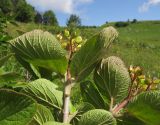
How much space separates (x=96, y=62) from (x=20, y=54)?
0.50ft

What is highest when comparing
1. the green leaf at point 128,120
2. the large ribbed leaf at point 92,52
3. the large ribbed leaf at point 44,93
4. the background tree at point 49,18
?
the large ribbed leaf at point 92,52

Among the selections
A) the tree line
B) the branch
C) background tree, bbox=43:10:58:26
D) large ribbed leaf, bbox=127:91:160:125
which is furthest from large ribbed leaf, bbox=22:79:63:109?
background tree, bbox=43:10:58:26

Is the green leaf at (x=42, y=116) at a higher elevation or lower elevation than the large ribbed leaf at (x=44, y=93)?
lower

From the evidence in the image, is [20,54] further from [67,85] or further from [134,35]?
[134,35]

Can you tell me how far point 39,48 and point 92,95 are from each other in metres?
0.21

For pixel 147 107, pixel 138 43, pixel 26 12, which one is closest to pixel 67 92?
pixel 147 107

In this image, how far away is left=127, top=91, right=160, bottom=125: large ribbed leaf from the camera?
2.69ft

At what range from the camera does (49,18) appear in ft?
156

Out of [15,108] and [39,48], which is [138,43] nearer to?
[39,48]

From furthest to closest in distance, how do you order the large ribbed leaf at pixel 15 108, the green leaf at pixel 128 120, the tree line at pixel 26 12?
1. the tree line at pixel 26 12
2. the green leaf at pixel 128 120
3. the large ribbed leaf at pixel 15 108

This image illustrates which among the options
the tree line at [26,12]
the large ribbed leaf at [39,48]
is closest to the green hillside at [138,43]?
the tree line at [26,12]

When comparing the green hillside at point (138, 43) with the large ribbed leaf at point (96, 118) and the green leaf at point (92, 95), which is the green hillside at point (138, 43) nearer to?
the green leaf at point (92, 95)

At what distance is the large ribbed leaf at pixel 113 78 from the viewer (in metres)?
0.87

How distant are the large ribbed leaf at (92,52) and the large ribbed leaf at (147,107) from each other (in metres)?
0.11
